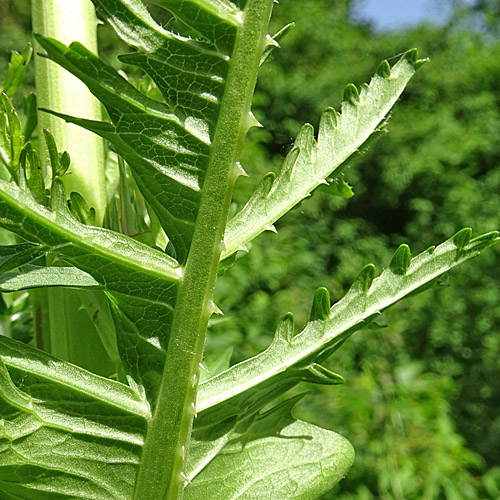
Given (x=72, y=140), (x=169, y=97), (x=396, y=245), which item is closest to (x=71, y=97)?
(x=72, y=140)

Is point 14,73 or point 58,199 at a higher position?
point 14,73

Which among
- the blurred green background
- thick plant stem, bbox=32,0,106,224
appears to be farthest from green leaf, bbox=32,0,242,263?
the blurred green background

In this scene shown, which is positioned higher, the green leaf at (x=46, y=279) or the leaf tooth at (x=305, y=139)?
the leaf tooth at (x=305, y=139)

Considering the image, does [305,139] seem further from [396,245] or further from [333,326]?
[396,245]

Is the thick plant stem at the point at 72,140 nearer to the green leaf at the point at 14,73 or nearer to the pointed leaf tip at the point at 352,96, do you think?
the green leaf at the point at 14,73

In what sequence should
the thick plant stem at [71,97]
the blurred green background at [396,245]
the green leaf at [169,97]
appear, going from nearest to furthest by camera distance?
the green leaf at [169,97], the thick plant stem at [71,97], the blurred green background at [396,245]

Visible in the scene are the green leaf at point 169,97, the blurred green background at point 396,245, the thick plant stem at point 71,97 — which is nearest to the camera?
the green leaf at point 169,97

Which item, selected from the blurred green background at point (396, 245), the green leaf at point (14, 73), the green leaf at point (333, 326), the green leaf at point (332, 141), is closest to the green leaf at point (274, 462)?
the green leaf at point (333, 326)
